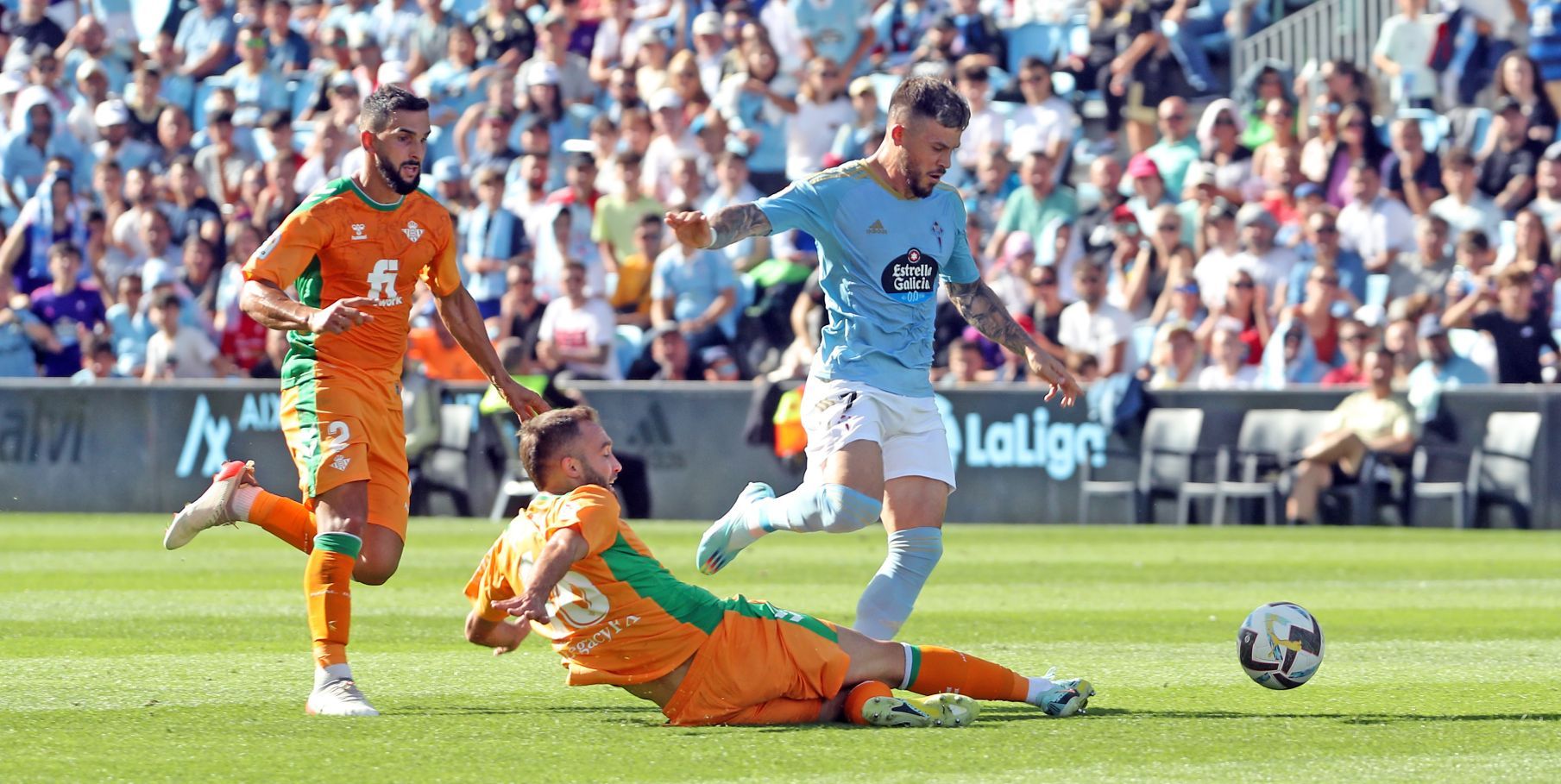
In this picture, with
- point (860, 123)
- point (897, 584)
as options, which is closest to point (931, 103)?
point (897, 584)

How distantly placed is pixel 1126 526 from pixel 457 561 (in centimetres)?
596

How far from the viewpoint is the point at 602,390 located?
18562 mm

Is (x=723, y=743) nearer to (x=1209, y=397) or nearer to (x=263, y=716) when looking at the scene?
(x=263, y=716)

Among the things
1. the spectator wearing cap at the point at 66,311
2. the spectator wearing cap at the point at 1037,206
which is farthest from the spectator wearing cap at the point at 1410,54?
the spectator wearing cap at the point at 66,311

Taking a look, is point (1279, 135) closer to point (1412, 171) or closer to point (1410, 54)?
point (1412, 171)

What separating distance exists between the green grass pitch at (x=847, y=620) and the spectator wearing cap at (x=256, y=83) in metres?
9.53

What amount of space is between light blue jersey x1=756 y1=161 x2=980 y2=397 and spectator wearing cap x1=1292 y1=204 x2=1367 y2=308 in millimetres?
10696

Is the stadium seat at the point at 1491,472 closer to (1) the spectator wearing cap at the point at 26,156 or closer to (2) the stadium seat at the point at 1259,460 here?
(2) the stadium seat at the point at 1259,460

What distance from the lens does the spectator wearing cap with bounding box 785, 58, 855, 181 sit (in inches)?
819

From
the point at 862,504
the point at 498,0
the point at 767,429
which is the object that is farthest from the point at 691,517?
the point at 862,504

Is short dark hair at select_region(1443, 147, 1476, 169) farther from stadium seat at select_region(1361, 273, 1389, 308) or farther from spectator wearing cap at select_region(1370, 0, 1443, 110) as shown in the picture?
spectator wearing cap at select_region(1370, 0, 1443, 110)

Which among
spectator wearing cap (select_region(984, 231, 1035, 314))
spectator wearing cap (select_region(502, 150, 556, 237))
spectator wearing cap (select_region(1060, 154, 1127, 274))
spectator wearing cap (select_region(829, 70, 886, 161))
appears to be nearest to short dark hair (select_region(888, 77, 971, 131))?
spectator wearing cap (select_region(984, 231, 1035, 314))

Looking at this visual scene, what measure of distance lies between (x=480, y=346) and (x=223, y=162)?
51.7 ft

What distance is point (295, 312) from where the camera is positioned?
699 cm
